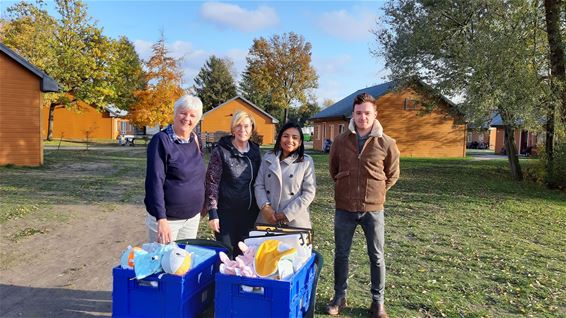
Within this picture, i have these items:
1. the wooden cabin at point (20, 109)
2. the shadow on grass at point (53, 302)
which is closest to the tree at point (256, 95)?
the wooden cabin at point (20, 109)

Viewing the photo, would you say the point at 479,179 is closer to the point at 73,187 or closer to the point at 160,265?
the point at 73,187

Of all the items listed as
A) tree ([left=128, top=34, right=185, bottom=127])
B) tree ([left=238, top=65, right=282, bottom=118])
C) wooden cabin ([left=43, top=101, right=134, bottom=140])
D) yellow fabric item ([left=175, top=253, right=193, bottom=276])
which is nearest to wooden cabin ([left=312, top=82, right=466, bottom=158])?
tree ([left=128, top=34, right=185, bottom=127])

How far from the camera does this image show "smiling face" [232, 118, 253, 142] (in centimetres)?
368

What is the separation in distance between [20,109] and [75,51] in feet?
52.3

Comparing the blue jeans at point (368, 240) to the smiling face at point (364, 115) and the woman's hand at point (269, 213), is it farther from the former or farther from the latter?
the smiling face at point (364, 115)

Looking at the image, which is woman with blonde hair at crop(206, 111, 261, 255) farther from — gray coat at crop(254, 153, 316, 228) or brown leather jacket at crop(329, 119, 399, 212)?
brown leather jacket at crop(329, 119, 399, 212)

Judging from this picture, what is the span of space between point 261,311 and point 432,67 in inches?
627

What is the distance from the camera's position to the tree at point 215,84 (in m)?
58.5

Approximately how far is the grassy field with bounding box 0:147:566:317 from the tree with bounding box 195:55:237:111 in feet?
145

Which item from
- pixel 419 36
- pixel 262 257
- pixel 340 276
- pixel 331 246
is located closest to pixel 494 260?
pixel 331 246

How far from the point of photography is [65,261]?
5.40 m

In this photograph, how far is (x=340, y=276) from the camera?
397cm

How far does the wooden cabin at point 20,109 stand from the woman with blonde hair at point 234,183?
1493cm

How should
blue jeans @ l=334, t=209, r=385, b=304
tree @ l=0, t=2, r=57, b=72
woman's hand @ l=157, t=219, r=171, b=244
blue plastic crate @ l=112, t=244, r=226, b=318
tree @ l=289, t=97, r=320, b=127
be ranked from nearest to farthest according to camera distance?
blue plastic crate @ l=112, t=244, r=226, b=318
woman's hand @ l=157, t=219, r=171, b=244
blue jeans @ l=334, t=209, r=385, b=304
tree @ l=0, t=2, r=57, b=72
tree @ l=289, t=97, r=320, b=127
